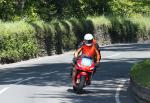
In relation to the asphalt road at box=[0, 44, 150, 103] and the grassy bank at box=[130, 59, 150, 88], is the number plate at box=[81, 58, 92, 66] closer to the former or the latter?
the asphalt road at box=[0, 44, 150, 103]

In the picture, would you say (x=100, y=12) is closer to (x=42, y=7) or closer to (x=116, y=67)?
(x=42, y=7)

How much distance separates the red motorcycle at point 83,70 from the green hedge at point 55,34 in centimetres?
1674

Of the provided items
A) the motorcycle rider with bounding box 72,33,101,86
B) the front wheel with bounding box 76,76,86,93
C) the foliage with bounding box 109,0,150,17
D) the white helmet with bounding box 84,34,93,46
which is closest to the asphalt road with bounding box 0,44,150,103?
the front wheel with bounding box 76,76,86,93

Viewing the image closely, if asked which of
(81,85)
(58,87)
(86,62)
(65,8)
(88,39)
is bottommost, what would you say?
(65,8)

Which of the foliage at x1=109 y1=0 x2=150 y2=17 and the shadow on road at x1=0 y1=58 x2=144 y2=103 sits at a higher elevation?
the shadow on road at x1=0 y1=58 x2=144 y2=103

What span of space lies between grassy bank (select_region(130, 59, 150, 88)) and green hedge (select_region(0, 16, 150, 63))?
14692mm

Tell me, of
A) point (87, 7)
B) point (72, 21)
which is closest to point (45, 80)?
point (72, 21)

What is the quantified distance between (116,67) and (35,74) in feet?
18.2

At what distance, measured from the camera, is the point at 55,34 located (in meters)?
47.0

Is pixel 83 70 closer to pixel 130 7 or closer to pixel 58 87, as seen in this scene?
pixel 58 87

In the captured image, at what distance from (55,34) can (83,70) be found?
2748 cm

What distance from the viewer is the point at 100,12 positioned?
74.7 meters

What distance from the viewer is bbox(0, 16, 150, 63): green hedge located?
37688mm

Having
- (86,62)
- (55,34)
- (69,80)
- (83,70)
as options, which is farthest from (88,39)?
(55,34)
